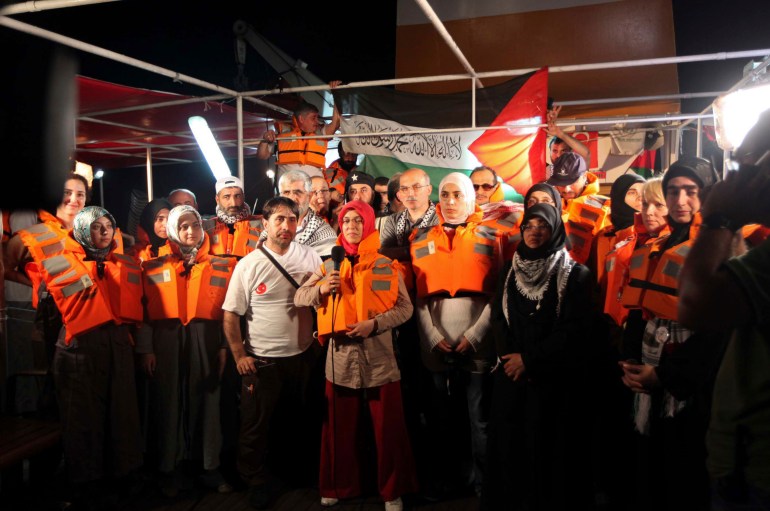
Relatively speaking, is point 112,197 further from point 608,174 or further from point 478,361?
point 478,361

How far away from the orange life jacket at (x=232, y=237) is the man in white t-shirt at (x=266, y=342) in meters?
0.76

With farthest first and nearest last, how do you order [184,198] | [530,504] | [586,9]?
[586,9] → [184,198] → [530,504]

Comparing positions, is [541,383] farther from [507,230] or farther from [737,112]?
[737,112]

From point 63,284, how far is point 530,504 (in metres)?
3.11

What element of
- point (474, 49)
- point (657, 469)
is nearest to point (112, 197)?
point (474, 49)

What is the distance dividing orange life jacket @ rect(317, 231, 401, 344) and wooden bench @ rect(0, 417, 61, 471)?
1619mm

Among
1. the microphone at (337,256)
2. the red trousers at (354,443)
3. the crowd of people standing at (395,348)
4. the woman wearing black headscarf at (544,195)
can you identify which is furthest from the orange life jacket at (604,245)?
the microphone at (337,256)

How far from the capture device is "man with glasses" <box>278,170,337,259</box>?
4484 mm

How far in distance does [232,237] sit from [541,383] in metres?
2.75

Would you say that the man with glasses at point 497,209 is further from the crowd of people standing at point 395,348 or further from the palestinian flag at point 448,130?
the palestinian flag at point 448,130

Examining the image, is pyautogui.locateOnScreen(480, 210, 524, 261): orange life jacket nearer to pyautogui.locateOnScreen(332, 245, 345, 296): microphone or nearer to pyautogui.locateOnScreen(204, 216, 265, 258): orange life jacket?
pyautogui.locateOnScreen(332, 245, 345, 296): microphone

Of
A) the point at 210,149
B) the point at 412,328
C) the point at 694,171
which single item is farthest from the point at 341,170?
the point at 694,171

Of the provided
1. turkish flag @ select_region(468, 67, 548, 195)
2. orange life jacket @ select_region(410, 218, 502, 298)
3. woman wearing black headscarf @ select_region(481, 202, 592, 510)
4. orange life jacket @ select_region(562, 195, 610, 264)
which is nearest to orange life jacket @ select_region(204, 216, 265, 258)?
orange life jacket @ select_region(410, 218, 502, 298)

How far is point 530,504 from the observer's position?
308 centimetres
